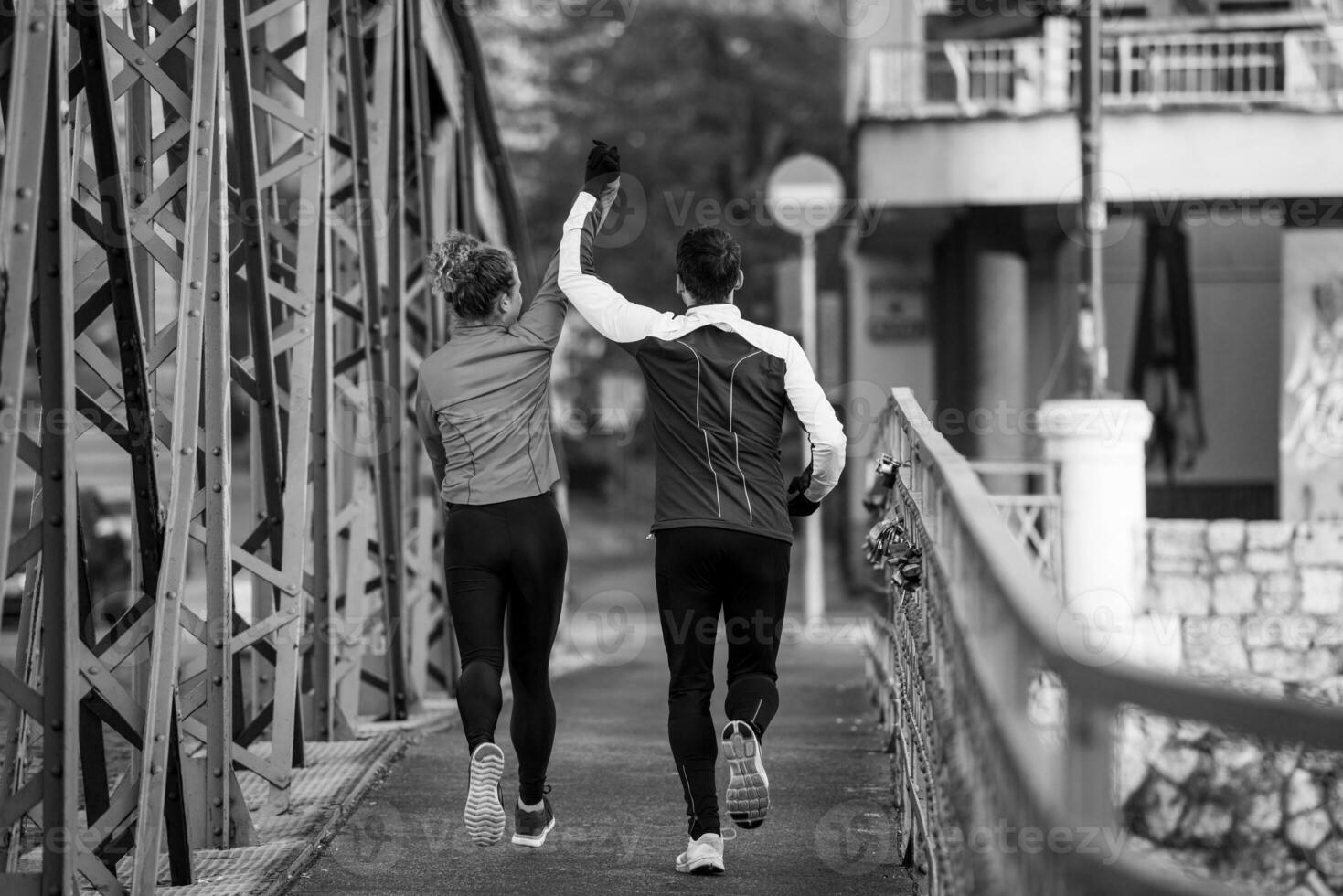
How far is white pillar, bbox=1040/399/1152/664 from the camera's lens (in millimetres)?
15633

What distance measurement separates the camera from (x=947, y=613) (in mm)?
4020

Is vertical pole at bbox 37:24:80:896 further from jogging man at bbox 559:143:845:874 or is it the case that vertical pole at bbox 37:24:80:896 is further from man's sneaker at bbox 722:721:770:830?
man's sneaker at bbox 722:721:770:830

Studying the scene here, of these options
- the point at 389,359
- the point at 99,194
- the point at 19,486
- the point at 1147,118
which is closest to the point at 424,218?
the point at 389,359

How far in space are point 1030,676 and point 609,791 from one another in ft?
13.2

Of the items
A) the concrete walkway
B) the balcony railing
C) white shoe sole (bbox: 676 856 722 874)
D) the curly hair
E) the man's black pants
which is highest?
the balcony railing

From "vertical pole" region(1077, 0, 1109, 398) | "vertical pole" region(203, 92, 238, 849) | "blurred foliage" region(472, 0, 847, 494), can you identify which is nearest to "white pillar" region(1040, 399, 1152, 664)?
"vertical pole" region(1077, 0, 1109, 398)

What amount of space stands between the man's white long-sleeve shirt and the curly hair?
0.28 metres

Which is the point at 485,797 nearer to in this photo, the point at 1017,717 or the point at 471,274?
the point at 471,274

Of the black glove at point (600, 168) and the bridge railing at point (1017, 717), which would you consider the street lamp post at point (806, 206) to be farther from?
the bridge railing at point (1017, 717)

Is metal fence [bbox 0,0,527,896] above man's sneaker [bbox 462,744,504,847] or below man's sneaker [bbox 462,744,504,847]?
above

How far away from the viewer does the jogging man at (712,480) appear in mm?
5418

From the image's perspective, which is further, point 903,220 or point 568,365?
point 568,365

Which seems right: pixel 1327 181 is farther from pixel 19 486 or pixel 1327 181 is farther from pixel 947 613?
pixel 947 613

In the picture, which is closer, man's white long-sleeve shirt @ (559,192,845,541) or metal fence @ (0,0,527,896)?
metal fence @ (0,0,527,896)
